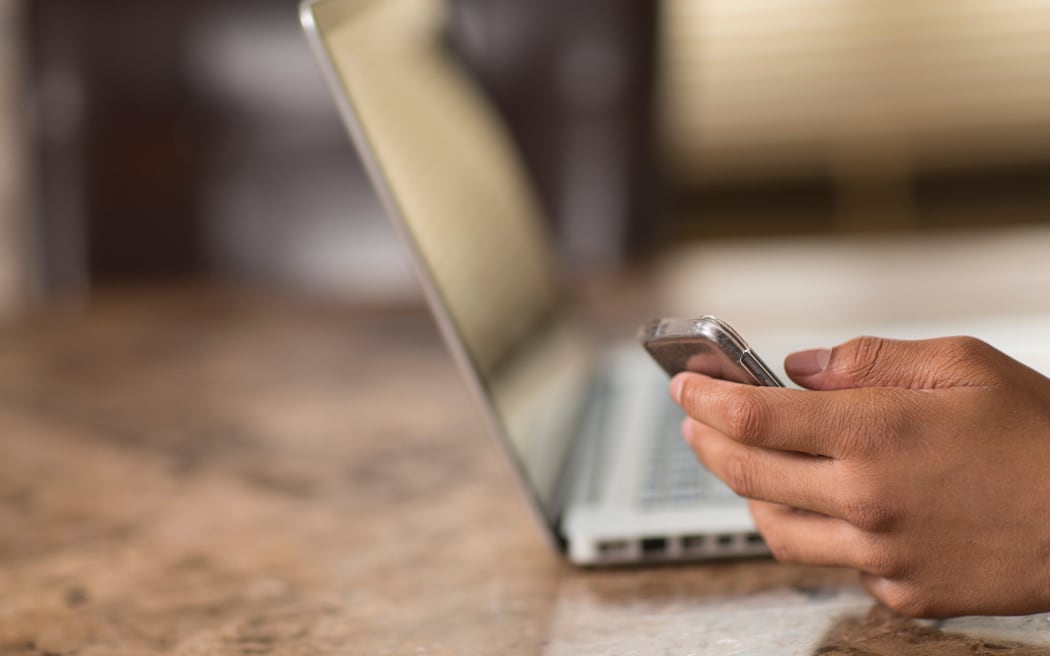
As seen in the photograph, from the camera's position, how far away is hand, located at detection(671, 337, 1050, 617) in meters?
0.36

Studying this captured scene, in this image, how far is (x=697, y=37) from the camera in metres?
2.92

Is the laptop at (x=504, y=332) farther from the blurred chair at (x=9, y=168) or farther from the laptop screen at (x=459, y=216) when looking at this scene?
the blurred chair at (x=9, y=168)

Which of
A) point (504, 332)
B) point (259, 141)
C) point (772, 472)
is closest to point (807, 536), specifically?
point (772, 472)

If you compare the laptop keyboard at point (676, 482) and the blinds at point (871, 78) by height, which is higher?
the blinds at point (871, 78)

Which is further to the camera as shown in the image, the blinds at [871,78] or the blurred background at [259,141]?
the blinds at [871,78]

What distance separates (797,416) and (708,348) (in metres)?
0.04

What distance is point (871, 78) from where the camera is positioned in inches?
115

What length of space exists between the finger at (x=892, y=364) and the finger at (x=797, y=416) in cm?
2

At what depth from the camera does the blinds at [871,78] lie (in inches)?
112

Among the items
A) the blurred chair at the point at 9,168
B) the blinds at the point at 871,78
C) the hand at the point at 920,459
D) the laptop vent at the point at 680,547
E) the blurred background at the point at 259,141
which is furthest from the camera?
the blinds at the point at 871,78

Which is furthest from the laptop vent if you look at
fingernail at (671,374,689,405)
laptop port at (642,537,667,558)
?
fingernail at (671,374,689,405)

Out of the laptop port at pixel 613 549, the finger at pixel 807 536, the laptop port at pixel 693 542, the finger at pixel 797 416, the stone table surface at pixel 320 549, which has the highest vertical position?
the finger at pixel 797 416

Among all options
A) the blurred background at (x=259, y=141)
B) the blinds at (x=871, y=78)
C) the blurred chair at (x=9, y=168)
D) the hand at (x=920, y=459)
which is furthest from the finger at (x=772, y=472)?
the blinds at (x=871, y=78)

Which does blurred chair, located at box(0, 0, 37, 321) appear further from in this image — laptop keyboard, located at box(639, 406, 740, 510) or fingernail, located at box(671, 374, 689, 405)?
fingernail, located at box(671, 374, 689, 405)
